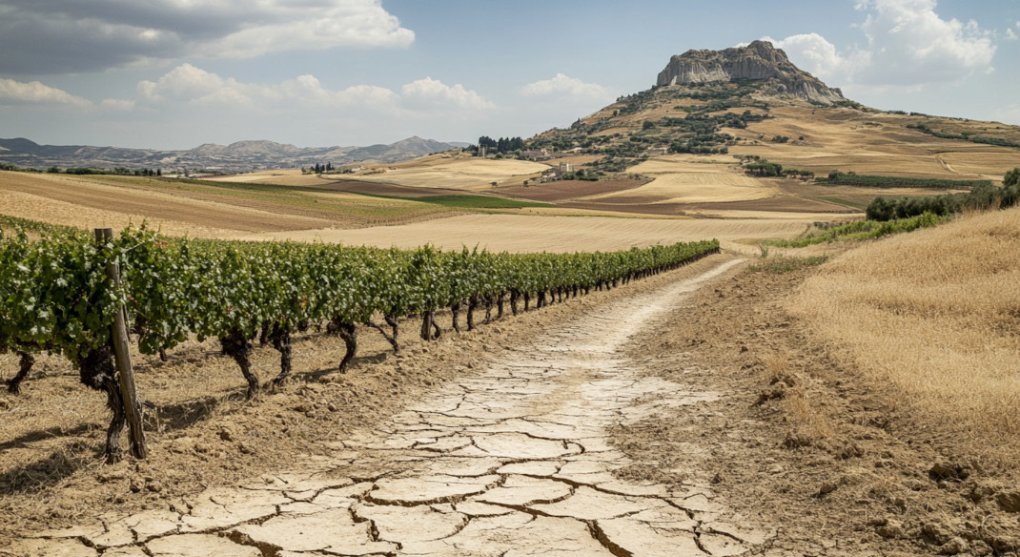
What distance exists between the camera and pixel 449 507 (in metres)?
6.40

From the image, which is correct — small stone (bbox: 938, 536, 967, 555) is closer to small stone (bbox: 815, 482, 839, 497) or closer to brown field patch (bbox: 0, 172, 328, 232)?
small stone (bbox: 815, 482, 839, 497)

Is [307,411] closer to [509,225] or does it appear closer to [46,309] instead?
[46,309]

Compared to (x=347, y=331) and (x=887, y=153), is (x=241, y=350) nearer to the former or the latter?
(x=347, y=331)

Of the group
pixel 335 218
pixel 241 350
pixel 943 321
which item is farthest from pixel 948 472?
pixel 335 218

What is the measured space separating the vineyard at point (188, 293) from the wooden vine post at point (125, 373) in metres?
0.06

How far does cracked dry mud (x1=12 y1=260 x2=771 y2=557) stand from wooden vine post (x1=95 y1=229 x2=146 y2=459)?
136 centimetres

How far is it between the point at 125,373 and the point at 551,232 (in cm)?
6602

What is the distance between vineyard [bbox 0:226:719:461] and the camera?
25.0 ft

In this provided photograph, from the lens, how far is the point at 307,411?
9.36 metres

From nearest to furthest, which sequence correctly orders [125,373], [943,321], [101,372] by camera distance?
[125,373] → [101,372] → [943,321]

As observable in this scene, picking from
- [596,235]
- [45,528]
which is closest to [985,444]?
[45,528]

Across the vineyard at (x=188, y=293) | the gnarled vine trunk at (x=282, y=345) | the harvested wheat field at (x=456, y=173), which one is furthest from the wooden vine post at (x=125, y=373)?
the harvested wheat field at (x=456, y=173)

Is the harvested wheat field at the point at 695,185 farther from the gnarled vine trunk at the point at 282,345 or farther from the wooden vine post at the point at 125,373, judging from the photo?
the wooden vine post at the point at 125,373

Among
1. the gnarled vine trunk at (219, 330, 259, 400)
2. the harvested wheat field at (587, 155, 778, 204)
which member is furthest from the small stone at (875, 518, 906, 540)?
the harvested wheat field at (587, 155, 778, 204)
